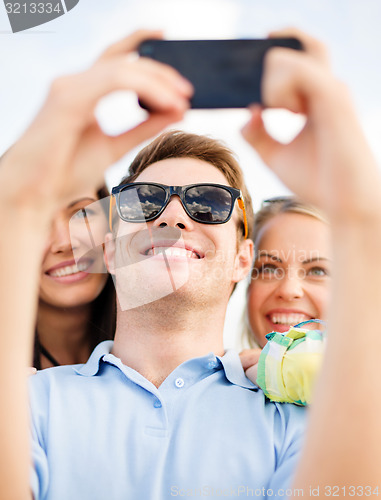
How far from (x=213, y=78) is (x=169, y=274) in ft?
3.69

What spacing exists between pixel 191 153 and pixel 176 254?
56cm

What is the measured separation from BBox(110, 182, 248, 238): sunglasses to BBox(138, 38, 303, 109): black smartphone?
3.50ft

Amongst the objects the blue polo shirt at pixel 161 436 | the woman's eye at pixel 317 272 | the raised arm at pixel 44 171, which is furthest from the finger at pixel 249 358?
the raised arm at pixel 44 171

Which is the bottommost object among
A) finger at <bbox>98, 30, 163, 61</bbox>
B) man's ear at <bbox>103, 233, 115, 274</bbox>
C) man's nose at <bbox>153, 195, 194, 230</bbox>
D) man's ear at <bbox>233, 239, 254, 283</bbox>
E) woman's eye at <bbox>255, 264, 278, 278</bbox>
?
woman's eye at <bbox>255, 264, 278, 278</bbox>

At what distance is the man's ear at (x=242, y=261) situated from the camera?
2.46 metres

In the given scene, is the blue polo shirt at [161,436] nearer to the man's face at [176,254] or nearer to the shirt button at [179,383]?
the shirt button at [179,383]

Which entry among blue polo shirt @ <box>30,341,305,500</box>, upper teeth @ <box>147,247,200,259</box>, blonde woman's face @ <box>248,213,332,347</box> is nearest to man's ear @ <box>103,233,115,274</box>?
upper teeth @ <box>147,247,200,259</box>

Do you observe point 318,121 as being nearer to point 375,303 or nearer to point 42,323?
point 375,303

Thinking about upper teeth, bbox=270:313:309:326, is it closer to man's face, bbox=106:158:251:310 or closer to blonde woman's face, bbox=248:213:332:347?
blonde woman's face, bbox=248:213:332:347

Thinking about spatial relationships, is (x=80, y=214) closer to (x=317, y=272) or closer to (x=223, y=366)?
(x=223, y=366)

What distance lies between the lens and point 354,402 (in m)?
1.05

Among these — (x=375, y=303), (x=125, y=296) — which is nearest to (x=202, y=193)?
(x=125, y=296)

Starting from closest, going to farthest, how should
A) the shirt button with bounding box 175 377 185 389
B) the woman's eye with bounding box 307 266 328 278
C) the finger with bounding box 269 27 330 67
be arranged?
the finger with bounding box 269 27 330 67 < the shirt button with bounding box 175 377 185 389 < the woman's eye with bounding box 307 266 328 278

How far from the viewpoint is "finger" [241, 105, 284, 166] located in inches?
46.6
